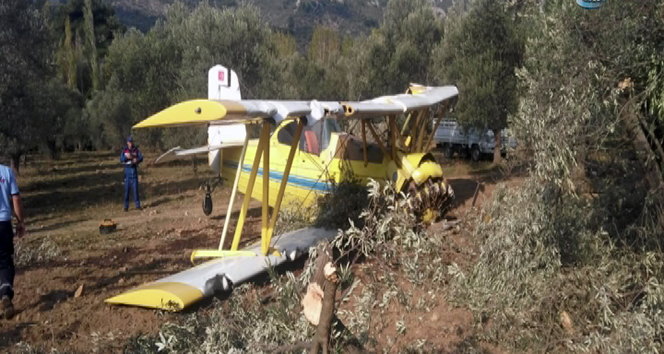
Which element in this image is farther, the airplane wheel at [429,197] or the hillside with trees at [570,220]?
the airplane wheel at [429,197]

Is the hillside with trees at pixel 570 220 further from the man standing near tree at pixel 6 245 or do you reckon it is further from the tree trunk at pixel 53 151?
the tree trunk at pixel 53 151

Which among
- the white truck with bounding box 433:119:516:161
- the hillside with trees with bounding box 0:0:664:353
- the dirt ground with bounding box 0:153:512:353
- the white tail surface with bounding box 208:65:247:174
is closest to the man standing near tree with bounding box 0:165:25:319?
the dirt ground with bounding box 0:153:512:353

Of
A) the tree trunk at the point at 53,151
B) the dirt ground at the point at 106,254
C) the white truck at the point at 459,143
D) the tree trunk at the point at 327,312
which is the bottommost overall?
the tree trunk at the point at 53,151

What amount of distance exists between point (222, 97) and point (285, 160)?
1.66 meters

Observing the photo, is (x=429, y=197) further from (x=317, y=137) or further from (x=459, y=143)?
(x=459, y=143)

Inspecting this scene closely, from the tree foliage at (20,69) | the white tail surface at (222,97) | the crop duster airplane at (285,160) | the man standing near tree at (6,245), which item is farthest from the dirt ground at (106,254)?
the tree foliage at (20,69)

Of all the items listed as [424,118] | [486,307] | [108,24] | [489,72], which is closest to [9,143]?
[424,118]

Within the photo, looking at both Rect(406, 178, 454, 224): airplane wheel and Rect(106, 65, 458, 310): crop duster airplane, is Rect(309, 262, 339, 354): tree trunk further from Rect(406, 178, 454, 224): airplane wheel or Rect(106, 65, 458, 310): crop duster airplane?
Rect(406, 178, 454, 224): airplane wheel

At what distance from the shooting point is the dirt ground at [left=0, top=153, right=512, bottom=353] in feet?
18.8

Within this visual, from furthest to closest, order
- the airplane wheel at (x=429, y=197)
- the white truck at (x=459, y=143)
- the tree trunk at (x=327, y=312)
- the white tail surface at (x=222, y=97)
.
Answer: the white truck at (x=459, y=143) → the white tail surface at (x=222, y=97) → the airplane wheel at (x=429, y=197) → the tree trunk at (x=327, y=312)

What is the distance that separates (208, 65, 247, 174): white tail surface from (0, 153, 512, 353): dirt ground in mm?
1559

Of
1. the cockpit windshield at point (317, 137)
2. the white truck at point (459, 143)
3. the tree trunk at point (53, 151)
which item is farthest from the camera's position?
the tree trunk at point (53, 151)

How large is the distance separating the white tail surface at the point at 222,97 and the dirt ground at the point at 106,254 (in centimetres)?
156

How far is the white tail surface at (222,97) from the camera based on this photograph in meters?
10.6
